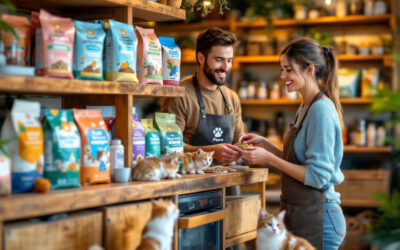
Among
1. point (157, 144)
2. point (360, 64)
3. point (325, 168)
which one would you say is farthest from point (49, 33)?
point (360, 64)

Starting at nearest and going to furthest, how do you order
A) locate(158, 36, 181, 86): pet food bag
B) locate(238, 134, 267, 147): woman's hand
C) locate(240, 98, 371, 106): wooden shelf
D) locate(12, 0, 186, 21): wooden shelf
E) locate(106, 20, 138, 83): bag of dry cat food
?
locate(106, 20, 138, 83): bag of dry cat food < locate(12, 0, 186, 21): wooden shelf < locate(158, 36, 181, 86): pet food bag < locate(238, 134, 267, 147): woman's hand < locate(240, 98, 371, 106): wooden shelf

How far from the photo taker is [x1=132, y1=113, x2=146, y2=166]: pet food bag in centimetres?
240

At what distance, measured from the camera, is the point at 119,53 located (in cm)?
224

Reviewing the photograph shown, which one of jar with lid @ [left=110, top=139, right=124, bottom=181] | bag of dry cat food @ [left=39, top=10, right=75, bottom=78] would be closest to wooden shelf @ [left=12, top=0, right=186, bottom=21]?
bag of dry cat food @ [left=39, top=10, right=75, bottom=78]

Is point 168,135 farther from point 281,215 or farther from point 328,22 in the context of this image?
point 328,22

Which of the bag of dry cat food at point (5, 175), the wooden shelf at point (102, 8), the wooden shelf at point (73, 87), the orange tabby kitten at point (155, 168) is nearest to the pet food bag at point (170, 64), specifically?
the wooden shelf at point (73, 87)

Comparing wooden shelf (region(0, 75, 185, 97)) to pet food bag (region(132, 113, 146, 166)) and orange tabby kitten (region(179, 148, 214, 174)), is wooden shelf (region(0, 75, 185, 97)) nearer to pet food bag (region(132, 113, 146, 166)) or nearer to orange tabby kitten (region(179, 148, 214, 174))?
pet food bag (region(132, 113, 146, 166))

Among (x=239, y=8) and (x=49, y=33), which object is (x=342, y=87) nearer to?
(x=239, y=8)

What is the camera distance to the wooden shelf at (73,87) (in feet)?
5.96

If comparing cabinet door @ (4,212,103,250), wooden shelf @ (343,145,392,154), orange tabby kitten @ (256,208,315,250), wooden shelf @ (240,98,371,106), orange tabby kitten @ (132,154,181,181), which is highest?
wooden shelf @ (240,98,371,106)

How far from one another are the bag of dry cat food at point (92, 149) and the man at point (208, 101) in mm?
1060

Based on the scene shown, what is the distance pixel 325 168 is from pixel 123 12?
4.04ft

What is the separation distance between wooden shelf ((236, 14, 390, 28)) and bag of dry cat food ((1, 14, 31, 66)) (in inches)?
164

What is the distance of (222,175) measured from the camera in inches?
103
